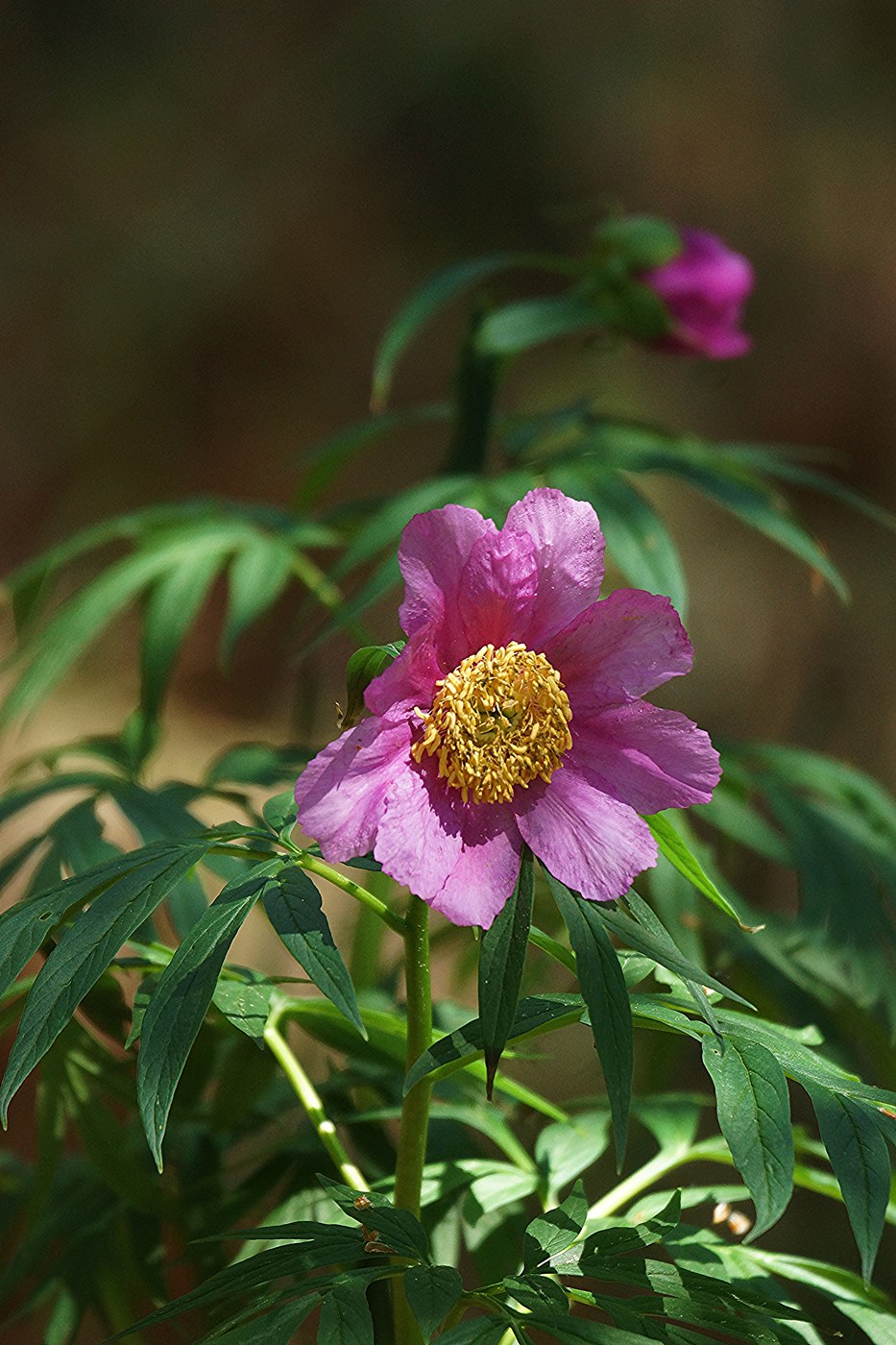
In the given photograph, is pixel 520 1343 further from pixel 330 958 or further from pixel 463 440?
pixel 463 440

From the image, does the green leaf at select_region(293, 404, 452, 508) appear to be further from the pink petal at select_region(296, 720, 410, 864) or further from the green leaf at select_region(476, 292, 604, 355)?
the pink petal at select_region(296, 720, 410, 864)

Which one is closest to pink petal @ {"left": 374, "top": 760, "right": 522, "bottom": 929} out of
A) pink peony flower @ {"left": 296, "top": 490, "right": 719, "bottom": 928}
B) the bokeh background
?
pink peony flower @ {"left": 296, "top": 490, "right": 719, "bottom": 928}

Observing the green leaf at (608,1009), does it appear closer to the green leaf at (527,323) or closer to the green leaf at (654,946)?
the green leaf at (654,946)

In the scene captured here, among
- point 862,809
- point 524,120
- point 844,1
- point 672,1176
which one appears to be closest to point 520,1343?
point 862,809

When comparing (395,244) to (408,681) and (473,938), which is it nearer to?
(473,938)

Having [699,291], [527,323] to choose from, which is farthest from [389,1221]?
[699,291]

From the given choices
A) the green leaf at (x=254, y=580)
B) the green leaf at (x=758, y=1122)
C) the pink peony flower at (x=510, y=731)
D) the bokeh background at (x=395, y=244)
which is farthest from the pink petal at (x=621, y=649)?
the bokeh background at (x=395, y=244)
